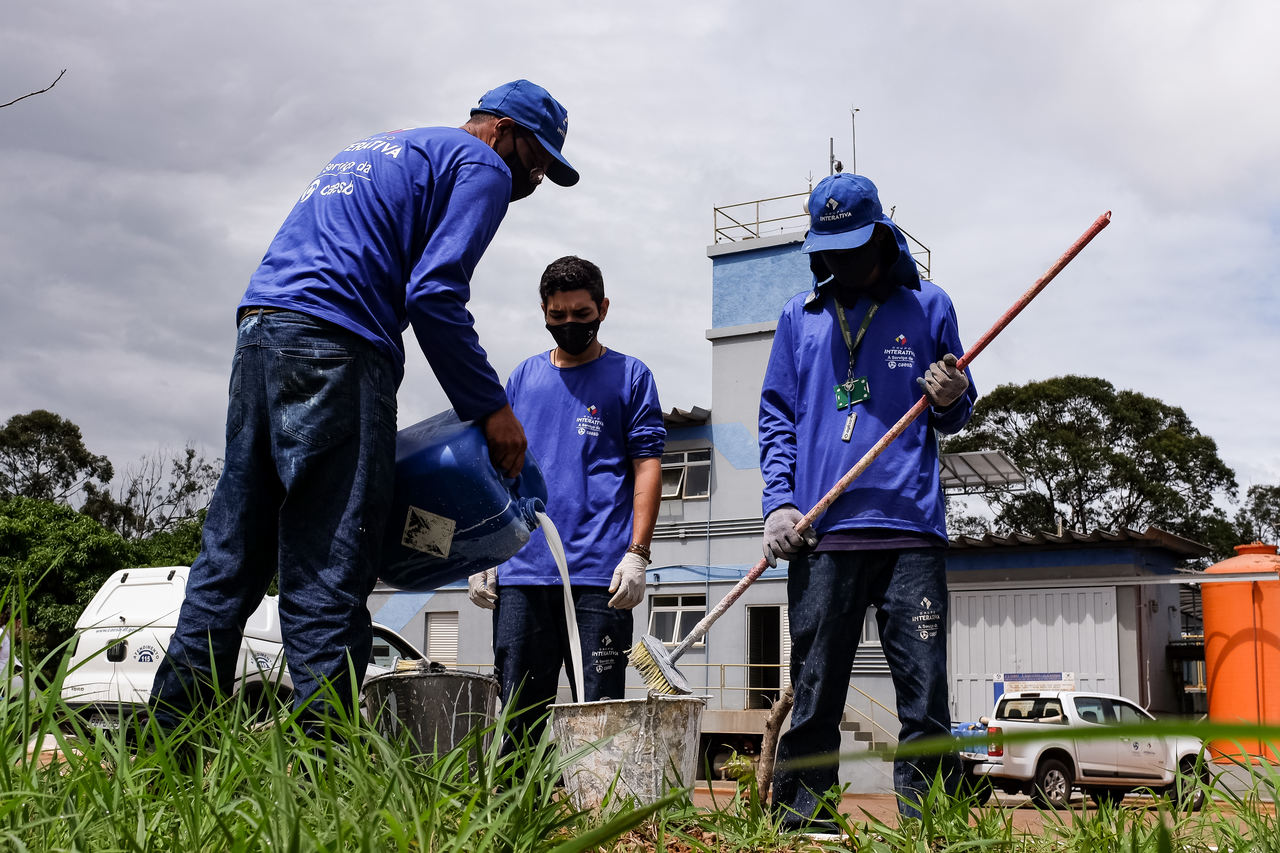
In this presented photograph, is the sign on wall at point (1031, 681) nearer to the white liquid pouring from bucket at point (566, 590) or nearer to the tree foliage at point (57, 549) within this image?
the tree foliage at point (57, 549)

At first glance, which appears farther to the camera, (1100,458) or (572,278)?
(1100,458)

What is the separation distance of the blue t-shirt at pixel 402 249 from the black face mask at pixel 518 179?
0.85 feet

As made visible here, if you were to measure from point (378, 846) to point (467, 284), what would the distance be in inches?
64.9

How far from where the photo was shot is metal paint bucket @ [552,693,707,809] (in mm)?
2752

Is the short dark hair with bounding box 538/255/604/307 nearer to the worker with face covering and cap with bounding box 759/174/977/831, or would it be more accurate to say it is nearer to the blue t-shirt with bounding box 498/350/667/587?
the blue t-shirt with bounding box 498/350/667/587

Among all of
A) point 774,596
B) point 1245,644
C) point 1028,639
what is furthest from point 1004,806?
point 774,596

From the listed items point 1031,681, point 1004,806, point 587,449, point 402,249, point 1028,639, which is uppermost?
point 402,249

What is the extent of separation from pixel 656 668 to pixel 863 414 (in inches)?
40.0

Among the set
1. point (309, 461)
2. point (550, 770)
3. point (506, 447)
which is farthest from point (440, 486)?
point (550, 770)

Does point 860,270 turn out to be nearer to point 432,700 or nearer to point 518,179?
point 518,179

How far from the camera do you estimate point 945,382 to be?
11.1ft

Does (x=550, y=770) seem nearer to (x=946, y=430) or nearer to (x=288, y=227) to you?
(x=288, y=227)

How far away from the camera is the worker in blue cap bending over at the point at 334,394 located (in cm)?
250

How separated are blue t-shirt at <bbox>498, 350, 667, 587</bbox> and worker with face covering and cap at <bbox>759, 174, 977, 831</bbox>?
589mm
